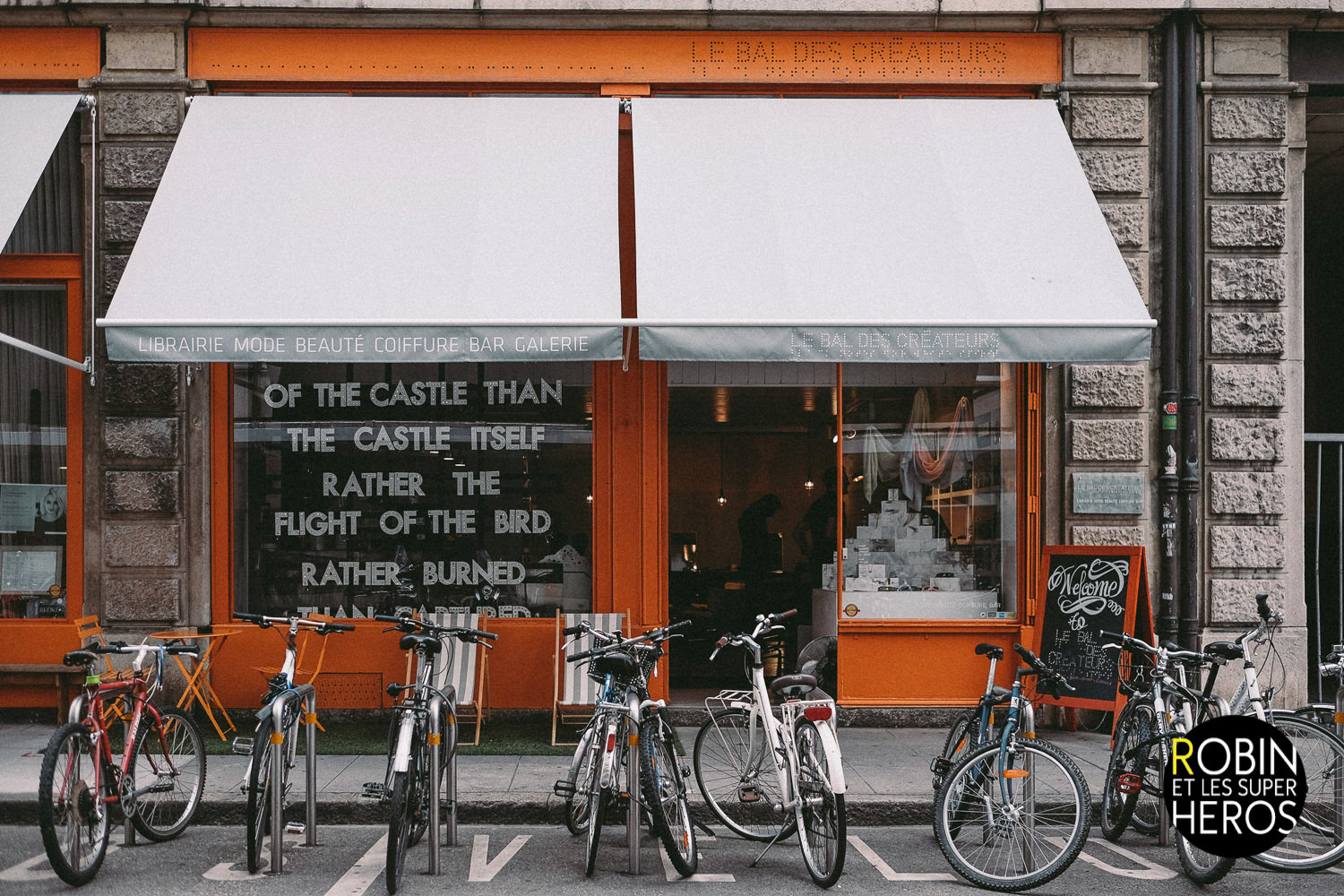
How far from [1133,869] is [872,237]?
4.71 m

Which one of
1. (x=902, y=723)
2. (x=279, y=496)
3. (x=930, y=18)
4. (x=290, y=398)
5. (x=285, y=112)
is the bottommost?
(x=902, y=723)

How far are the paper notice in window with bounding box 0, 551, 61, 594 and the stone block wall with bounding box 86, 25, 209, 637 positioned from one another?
1.45ft

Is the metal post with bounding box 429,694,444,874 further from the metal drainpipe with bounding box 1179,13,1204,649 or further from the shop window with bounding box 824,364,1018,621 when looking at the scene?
the metal drainpipe with bounding box 1179,13,1204,649

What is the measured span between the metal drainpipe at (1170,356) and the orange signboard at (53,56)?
921cm

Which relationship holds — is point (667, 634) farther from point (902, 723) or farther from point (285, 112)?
point (285, 112)

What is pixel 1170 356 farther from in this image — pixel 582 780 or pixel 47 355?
pixel 47 355

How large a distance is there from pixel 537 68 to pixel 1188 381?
623 centimetres

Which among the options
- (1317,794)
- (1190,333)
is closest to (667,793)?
(1317,794)

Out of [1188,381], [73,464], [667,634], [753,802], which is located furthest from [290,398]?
[1188,381]

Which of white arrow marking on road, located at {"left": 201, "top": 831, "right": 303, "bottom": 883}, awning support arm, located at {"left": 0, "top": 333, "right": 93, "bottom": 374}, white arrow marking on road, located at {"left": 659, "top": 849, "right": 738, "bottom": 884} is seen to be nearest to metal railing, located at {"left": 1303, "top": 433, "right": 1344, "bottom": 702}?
white arrow marking on road, located at {"left": 659, "top": 849, "right": 738, "bottom": 884}

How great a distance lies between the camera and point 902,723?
8.77 metres

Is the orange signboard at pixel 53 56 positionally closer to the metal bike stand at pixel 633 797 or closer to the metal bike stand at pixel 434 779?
the metal bike stand at pixel 434 779

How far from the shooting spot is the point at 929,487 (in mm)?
9148

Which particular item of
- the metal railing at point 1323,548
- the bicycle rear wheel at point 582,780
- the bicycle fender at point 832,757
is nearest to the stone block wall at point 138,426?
the bicycle rear wheel at point 582,780
